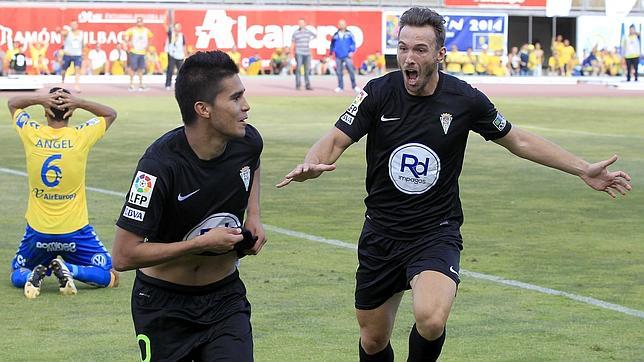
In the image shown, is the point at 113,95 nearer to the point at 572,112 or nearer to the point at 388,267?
the point at 572,112

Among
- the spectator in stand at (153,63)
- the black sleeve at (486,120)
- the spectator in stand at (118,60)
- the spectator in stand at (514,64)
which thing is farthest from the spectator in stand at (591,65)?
the black sleeve at (486,120)

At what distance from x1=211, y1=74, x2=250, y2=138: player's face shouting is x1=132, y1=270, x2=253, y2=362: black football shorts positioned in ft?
2.42

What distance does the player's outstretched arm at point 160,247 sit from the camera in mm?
5555

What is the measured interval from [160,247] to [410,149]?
2092 mm

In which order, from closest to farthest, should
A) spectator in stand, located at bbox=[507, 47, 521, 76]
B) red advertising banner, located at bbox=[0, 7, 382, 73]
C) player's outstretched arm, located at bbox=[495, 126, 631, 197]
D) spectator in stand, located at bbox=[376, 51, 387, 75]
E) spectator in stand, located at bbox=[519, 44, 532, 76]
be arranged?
player's outstretched arm, located at bbox=[495, 126, 631, 197] < red advertising banner, located at bbox=[0, 7, 382, 73] < spectator in stand, located at bbox=[376, 51, 387, 75] < spectator in stand, located at bbox=[507, 47, 521, 76] < spectator in stand, located at bbox=[519, 44, 532, 76]

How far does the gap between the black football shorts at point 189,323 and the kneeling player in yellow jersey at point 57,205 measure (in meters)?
4.60

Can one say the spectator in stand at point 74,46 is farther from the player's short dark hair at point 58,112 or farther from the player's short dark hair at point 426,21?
the player's short dark hair at point 426,21

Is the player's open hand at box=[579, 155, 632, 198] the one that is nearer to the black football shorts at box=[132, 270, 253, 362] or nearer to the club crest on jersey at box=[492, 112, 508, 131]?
the club crest on jersey at box=[492, 112, 508, 131]

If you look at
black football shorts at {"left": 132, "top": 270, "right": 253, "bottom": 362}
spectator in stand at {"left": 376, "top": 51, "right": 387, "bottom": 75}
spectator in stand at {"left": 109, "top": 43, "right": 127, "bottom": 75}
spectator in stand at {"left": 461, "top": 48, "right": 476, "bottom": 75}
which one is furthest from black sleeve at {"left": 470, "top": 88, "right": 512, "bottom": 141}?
spectator in stand at {"left": 461, "top": 48, "right": 476, "bottom": 75}

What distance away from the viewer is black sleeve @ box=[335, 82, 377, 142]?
7.35 m

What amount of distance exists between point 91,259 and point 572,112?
23601 mm

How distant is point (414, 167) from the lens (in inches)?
288

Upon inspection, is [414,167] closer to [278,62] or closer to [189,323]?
[189,323]

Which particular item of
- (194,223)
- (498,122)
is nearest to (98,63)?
(498,122)
